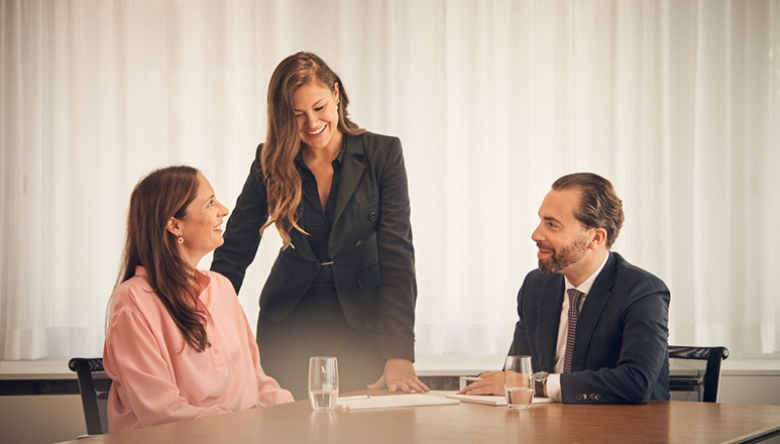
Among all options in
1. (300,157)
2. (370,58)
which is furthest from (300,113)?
(370,58)

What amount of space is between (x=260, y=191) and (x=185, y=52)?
5.38ft

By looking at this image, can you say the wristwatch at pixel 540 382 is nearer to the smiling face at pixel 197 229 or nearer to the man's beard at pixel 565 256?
the man's beard at pixel 565 256

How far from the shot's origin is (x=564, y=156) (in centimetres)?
407

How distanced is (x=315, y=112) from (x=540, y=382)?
1019mm

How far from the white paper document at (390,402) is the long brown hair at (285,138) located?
2.20 ft

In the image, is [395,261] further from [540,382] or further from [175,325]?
[175,325]

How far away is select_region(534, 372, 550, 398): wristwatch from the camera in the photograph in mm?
2111

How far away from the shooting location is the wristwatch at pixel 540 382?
2.11 metres

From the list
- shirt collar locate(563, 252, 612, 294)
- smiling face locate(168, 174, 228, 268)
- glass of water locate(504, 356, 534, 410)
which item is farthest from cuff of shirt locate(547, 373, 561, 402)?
smiling face locate(168, 174, 228, 268)

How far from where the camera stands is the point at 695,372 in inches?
99.3

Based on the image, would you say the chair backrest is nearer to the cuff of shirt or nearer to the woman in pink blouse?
the woman in pink blouse

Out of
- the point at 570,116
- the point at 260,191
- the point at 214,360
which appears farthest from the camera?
the point at 570,116

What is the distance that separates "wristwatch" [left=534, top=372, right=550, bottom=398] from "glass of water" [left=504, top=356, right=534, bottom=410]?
0.59 feet

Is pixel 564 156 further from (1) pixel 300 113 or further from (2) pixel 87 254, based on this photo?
(2) pixel 87 254
